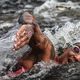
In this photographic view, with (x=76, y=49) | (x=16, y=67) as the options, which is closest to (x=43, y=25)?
(x=76, y=49)

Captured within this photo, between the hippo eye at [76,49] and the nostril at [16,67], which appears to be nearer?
the nostril at [16,67]

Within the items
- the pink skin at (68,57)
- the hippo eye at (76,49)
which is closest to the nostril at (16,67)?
the pink skin at (68,57)

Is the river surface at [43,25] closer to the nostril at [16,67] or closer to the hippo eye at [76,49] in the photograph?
the nostril at [16,67]

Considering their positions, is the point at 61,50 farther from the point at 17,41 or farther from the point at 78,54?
the point at 17,41

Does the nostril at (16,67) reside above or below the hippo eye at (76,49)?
below

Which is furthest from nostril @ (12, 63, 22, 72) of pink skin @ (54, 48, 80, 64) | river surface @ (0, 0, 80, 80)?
pink skin @ (54, 48, 80, 64)

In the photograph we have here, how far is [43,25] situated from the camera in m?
14.0

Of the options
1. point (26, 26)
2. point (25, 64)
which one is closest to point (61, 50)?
point (25, 64)

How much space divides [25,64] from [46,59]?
434 millimetres

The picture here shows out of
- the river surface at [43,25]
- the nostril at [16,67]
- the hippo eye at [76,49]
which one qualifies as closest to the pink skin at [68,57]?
the hippo eye at [76,49]

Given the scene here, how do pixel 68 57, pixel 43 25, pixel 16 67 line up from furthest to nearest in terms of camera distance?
pixel 43 25, pixel 68 57, pixel 16 67

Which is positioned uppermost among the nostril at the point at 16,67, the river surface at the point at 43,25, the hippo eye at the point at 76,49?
the hippo eye at the point at 76,49

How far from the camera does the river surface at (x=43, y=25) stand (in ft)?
25.5

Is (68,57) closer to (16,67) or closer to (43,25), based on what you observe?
(16,67)
